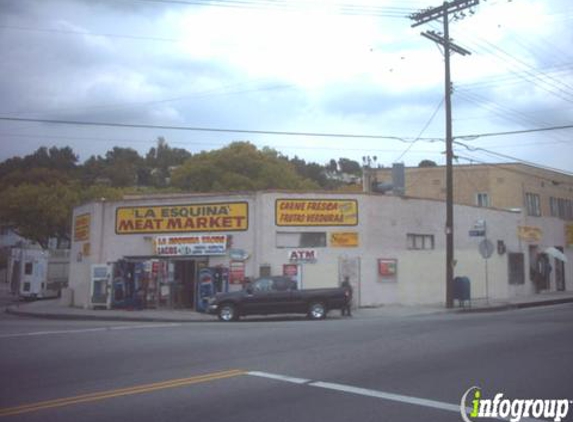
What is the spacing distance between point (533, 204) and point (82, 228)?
30.0 m

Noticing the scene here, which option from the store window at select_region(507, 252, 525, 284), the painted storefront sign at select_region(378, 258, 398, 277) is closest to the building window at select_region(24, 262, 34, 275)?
the painted storefront sign at select_region(378, 258, 398, 277)

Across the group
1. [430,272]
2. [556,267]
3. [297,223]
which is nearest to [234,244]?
[297,223]

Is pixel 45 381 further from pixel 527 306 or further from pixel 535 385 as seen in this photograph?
pixel 527 306

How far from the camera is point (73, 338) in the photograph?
1584 cm

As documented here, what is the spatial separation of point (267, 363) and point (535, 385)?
4391 mm

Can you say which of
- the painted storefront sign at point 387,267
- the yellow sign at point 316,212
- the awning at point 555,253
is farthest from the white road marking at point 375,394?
the awning at point 555,253

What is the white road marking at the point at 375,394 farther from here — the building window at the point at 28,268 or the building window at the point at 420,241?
the building window at the point at 28,268

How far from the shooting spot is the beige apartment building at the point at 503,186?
43.1 metres

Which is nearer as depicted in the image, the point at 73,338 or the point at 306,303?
the point at 73,338

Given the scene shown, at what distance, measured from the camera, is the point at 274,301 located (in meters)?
22.4

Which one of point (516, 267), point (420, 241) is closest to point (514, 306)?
point (420, 241)

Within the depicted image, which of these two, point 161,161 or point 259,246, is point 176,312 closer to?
point 259,246

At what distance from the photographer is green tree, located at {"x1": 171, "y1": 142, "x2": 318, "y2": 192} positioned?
55.2 metres

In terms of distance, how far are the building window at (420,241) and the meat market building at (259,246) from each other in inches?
1.8
